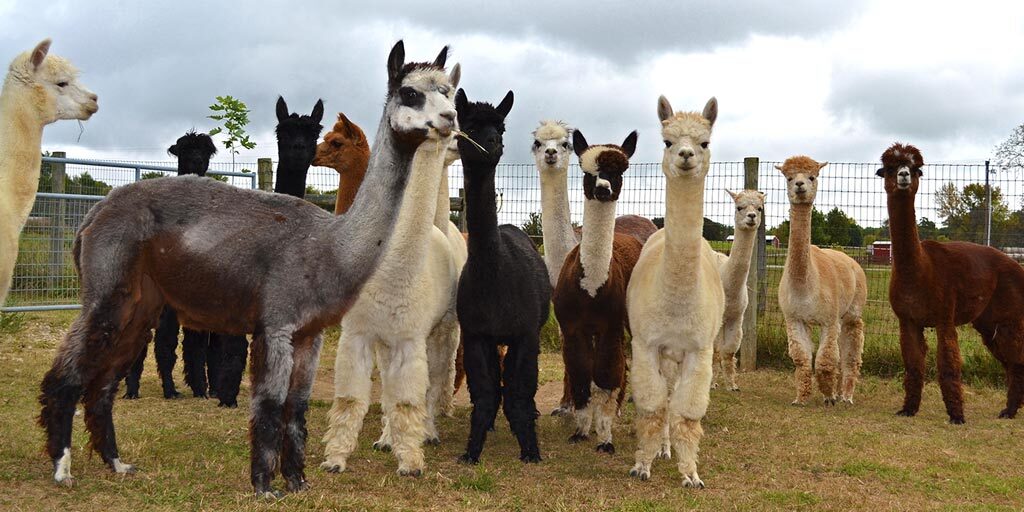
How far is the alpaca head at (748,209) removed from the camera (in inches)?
336

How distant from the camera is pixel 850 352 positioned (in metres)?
9.06

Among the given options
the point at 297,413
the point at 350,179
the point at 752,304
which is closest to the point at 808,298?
the point at 752,304

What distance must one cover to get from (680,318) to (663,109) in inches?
54.1

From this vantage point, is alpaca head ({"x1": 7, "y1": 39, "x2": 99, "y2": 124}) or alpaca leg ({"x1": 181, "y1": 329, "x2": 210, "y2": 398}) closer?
alpaca head ({"x1": 7, "y1": 39, "x2": 99, "y2": 124})

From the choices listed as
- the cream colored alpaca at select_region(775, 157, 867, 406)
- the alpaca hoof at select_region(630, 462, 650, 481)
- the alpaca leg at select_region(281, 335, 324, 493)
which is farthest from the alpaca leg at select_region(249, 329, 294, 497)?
the cream colored alpaca at select_region(775, 157, 867, 406)

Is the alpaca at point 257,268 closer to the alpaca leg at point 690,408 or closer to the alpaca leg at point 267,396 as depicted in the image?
the alpaca leg at point 267,396

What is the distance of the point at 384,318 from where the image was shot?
213 inches

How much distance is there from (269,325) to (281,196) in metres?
0.87

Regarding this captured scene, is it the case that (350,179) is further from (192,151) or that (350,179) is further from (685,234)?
(685,234)

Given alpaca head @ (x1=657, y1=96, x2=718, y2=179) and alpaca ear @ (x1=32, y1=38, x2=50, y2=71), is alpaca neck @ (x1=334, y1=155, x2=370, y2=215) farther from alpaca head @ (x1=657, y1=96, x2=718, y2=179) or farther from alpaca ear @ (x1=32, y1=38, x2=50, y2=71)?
alpaca head @ (x1=657, y1=96, x2=718, y2=179)

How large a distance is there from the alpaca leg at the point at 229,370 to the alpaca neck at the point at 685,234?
12.7 ft

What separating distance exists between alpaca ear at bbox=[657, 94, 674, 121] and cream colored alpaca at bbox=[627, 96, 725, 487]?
0.09 meters

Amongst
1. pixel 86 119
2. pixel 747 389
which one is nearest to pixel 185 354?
pixel 86 119

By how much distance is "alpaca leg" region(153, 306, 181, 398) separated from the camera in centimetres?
753
